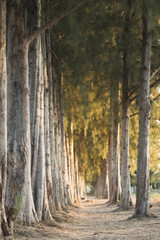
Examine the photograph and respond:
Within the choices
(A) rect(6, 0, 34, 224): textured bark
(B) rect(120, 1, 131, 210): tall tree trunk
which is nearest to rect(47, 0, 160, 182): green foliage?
(B) rect(120, 1, 131, 210): tall tree trunk

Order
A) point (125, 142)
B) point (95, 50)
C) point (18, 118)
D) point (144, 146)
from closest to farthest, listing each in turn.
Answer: point (18, 118), point (144, 146), point (95, 50), point (125, 142)

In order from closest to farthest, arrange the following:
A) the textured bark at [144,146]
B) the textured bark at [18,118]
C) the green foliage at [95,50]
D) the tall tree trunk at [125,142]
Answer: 1. the textured bark at [18,118]
2. the textured bark at [144,146]
3. the green foliage at [95,50]
4. the tall tree trunk at [125,142]

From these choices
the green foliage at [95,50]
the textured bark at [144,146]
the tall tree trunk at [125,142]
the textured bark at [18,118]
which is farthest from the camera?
the tall tree trunk at [125,142]

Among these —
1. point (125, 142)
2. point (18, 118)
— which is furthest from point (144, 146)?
point (18, 118)

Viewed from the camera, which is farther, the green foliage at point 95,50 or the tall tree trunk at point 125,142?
the tall tree trunk at point 125,142

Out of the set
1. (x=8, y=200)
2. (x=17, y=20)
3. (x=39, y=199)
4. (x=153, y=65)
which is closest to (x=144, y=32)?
(x=153, y=65)

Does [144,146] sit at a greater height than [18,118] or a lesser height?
lesser

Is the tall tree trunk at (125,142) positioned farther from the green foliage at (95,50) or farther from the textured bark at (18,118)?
the textured bark at (18,118)

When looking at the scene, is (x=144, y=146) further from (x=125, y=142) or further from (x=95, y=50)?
(x=95, y=50)

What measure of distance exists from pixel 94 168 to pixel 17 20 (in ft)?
66.3

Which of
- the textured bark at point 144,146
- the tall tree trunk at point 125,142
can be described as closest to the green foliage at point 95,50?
the tall tree trunk at point 125,142

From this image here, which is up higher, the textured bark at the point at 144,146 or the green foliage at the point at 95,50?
the green foliage at the point at 95,50

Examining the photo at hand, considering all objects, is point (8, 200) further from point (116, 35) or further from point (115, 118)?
point (115, 118)

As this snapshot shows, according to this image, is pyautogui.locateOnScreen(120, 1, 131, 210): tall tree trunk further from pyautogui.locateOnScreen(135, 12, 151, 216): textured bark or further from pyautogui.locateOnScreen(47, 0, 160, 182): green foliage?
pyautogui.locateOnScreen(135, 12, 151, 216): textured bark
